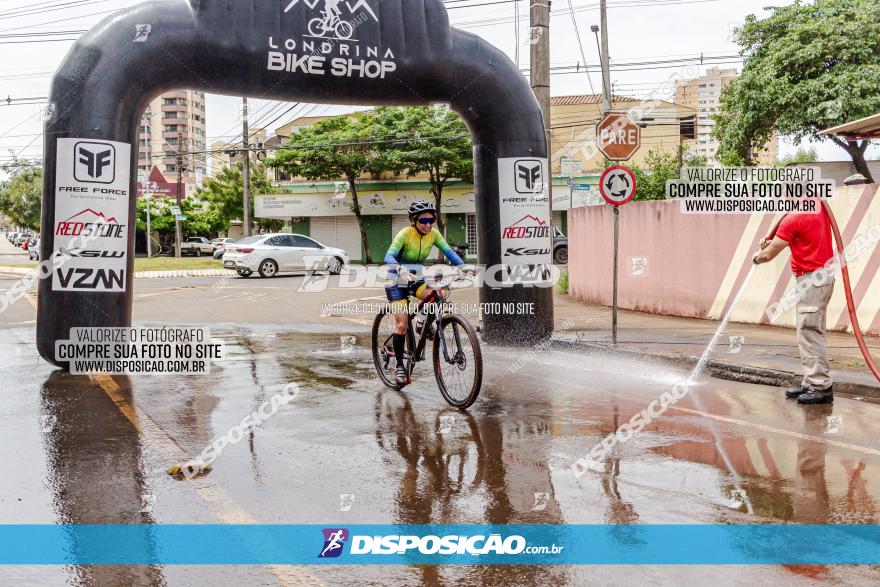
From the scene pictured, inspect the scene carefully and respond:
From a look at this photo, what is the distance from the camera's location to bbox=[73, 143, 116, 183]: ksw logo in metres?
9.26

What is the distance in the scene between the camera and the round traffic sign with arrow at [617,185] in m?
11.7

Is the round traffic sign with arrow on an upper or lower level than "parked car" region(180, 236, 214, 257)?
lower

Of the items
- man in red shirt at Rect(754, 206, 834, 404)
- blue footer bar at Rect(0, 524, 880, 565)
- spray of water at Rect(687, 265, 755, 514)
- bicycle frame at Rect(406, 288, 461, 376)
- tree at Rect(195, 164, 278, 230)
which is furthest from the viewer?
tree at Rect(195, 164, 278, 230)

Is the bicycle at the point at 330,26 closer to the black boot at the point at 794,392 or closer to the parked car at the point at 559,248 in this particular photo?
the black boot at the point at 794,392

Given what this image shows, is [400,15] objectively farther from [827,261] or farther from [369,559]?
[369,559]

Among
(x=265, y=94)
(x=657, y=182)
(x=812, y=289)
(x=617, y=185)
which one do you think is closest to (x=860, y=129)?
(x=617, y=185)

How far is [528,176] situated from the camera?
38.6ft

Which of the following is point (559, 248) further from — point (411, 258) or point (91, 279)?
point (411, 258)

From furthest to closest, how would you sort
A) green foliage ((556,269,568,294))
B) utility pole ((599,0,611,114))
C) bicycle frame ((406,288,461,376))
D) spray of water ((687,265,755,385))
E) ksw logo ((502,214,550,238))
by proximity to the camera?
1. utility pole ((599,0,611,114))
2. green foliage ((556,269,568,294))
3. ksw logo ((502,214,550,238))
4. spray of water ((687,265,755,385))
5. bicycle frame ((406,288,461,376))

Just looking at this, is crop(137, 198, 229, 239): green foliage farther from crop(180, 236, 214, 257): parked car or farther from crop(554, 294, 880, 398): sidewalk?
crop(554, 294, 880, 398): sidewalk

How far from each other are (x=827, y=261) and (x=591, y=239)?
1082cm

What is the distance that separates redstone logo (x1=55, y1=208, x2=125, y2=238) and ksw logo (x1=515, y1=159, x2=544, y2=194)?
534 centimetres

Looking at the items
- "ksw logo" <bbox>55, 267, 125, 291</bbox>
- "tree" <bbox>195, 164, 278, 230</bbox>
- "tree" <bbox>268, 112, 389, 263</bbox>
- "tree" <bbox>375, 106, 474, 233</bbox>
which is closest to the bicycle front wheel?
"ksw logo" <bbox>55, 267, 125, 291</bbox>

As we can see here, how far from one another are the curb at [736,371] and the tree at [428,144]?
1265 inches
